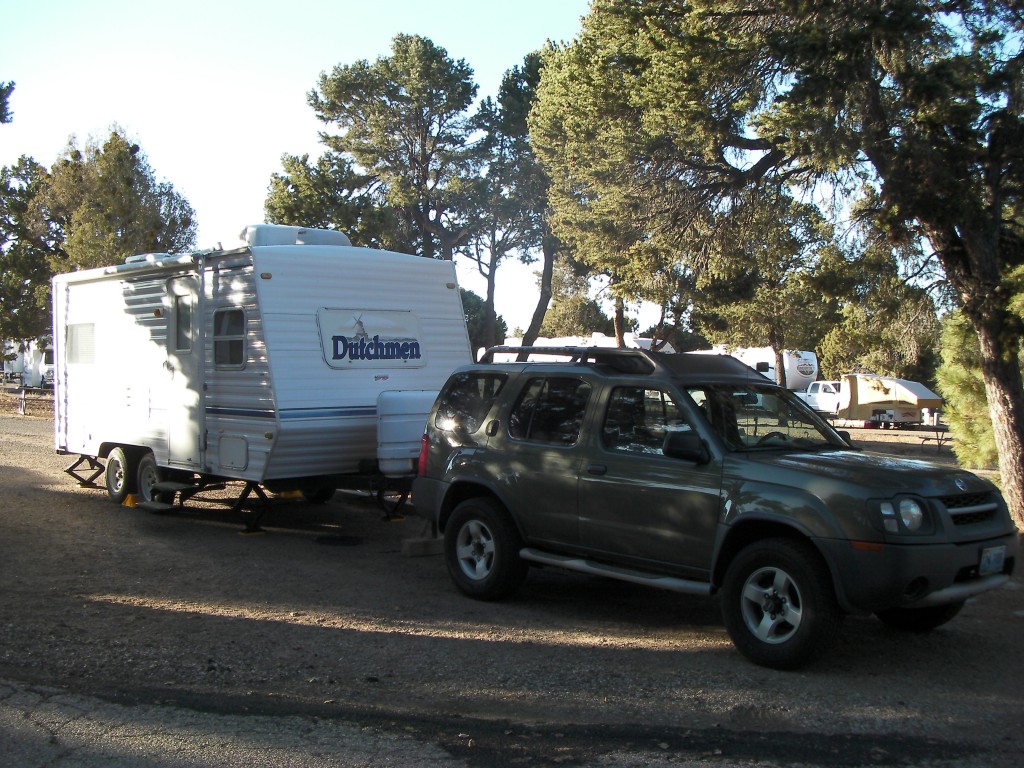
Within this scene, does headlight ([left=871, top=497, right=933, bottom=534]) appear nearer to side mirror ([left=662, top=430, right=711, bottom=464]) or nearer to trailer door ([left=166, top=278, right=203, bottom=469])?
side mirror ([left=662, top=430, right=711, bottom=464])

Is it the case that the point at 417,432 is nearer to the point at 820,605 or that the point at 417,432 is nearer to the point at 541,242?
the point at 820,605

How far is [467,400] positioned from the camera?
842 centimetres

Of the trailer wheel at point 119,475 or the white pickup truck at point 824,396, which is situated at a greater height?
the white pickup truck at point 824,396

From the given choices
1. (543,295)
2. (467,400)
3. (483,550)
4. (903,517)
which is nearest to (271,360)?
(467,400)

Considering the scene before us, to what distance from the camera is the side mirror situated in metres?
6.45

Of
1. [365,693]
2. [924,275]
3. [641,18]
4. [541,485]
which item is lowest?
[365,693]

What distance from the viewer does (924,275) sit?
492 inches

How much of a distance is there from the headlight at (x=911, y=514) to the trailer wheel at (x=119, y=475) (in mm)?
9860

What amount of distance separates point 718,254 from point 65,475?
1078cm

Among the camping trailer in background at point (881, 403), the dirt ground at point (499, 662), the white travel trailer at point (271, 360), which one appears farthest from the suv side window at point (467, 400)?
the camping trailer in background at point (881, 403)

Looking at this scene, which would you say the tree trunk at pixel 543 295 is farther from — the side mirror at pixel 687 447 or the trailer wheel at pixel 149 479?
the side mirror at pixel 687 447

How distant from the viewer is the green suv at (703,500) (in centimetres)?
584

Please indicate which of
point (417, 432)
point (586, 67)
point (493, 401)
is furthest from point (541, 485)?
point (586, 67)

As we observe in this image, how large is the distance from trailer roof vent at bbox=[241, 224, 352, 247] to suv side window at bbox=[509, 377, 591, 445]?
14.9ft
